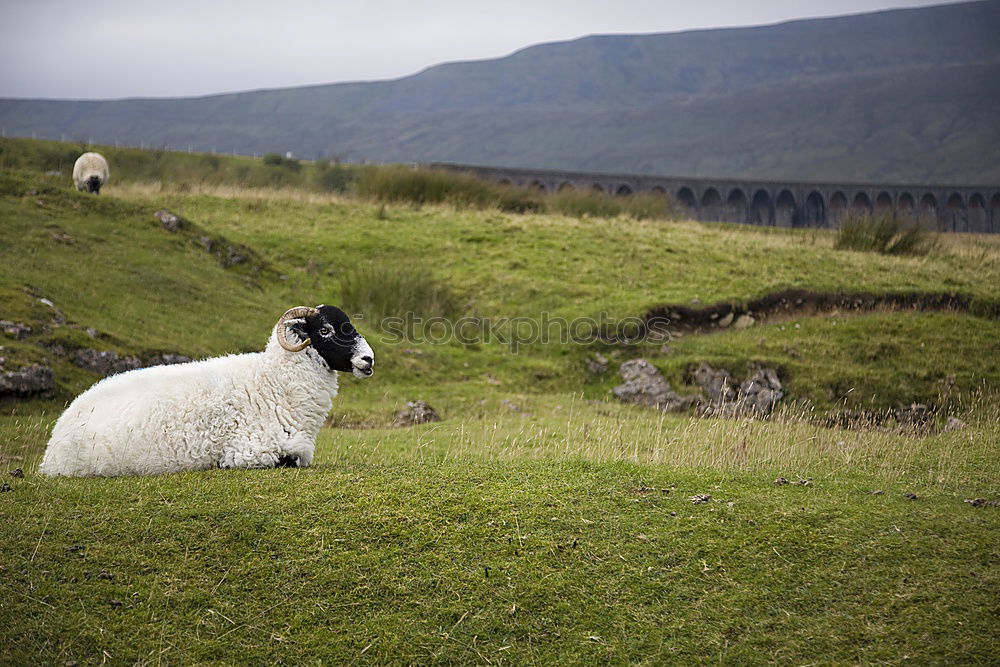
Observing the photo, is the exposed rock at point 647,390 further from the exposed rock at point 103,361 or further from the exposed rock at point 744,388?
the exposed rock at point 103,361

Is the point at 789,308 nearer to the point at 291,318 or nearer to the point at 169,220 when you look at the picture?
the point at 291,318

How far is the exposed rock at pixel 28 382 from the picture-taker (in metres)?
11.8

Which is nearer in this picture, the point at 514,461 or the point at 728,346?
the point at 514,461

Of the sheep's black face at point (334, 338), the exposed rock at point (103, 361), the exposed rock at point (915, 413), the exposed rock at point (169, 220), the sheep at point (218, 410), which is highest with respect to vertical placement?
the exposed rock at point (169, 220)

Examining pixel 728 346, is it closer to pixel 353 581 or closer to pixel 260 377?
pixel 260 377

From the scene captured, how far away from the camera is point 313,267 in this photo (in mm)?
23125

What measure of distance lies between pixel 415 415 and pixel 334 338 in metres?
5.48

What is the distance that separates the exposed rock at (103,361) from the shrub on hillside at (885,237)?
22365mm

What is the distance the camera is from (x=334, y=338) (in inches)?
348

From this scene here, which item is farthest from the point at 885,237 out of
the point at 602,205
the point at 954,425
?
the point at 954,425

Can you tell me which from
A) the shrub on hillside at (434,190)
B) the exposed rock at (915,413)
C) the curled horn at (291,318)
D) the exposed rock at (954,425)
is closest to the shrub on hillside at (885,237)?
the shrub on hillside at (434,190)

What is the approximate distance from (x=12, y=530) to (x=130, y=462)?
1666 millimetres

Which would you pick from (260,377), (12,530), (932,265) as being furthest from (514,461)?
(932,265)

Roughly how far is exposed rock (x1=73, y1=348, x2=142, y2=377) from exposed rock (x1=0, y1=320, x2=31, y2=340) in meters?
0.78
